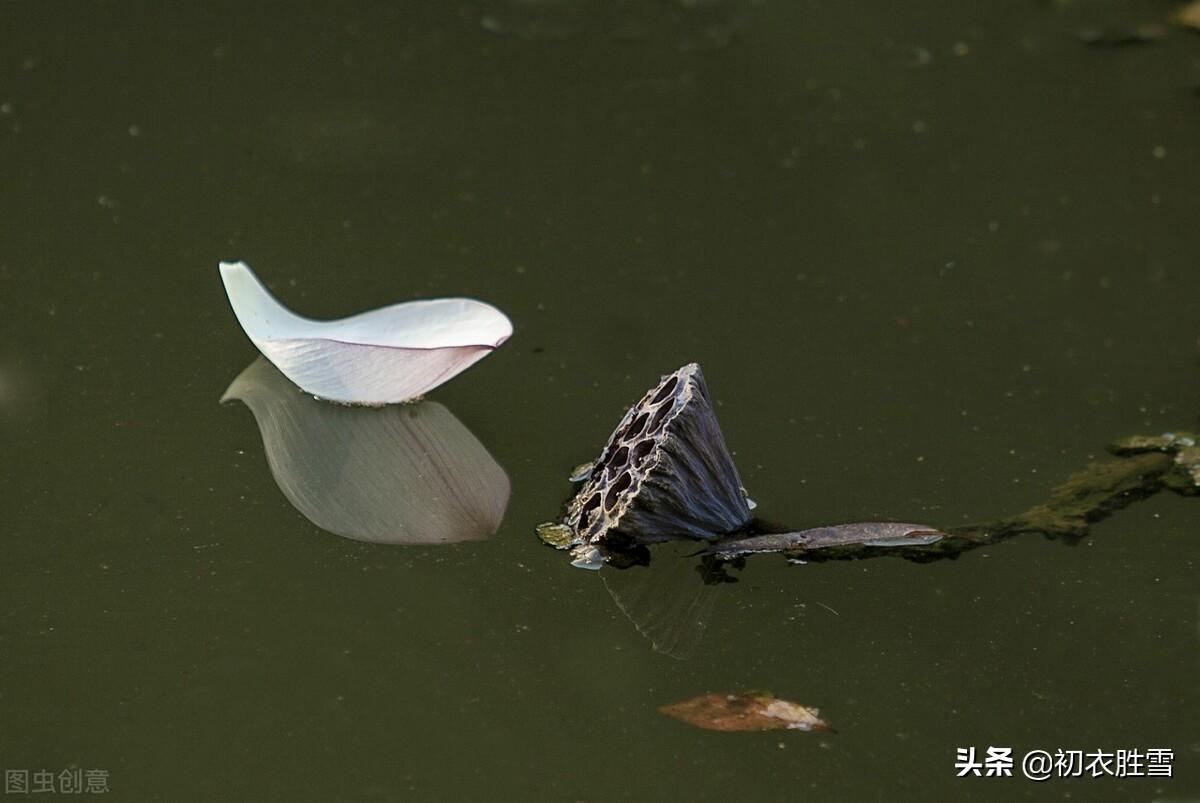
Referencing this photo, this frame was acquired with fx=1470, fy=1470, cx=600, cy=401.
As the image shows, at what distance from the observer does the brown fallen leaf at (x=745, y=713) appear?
35.7 inches

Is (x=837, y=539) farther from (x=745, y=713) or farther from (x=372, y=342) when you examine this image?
(x=372, y=342)

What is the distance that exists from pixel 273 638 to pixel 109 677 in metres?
0.10

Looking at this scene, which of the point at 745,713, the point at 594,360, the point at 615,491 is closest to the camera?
the point at 745,713

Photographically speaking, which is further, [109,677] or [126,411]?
[126,411]

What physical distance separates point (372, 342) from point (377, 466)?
13cm

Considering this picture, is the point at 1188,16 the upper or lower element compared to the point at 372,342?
upper

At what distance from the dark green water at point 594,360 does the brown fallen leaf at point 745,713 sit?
1cm

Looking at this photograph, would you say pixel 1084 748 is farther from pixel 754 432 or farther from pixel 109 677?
pixel 109 677

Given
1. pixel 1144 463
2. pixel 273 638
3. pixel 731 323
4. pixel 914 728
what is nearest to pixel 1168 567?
pixel 1144 463

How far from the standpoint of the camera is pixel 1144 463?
116 cm

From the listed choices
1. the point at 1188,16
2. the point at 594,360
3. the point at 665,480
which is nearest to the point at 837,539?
the point at 665,480

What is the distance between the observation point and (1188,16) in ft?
5.91

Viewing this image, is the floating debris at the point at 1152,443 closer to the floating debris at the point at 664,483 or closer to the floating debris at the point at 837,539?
the floating debris at the point at 837,539

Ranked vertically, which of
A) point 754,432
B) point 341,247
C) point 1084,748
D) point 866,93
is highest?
point 866,93
